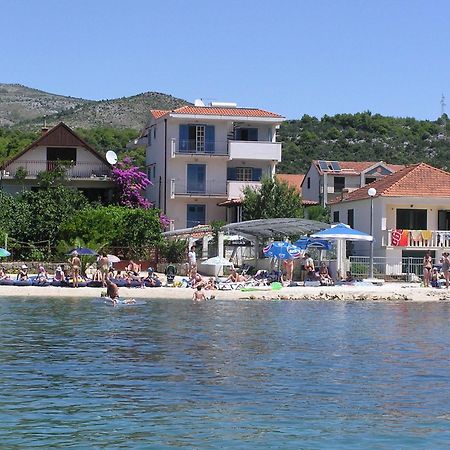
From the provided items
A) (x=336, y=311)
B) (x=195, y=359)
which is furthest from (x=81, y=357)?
(x=336, y=311)

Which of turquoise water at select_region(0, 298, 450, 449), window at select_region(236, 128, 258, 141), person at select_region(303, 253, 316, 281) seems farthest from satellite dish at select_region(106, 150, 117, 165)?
turquoise water at select_region(0, 298, 450, 449)

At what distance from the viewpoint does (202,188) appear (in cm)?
5909

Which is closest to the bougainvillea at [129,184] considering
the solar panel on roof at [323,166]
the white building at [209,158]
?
the white building at [209,158]

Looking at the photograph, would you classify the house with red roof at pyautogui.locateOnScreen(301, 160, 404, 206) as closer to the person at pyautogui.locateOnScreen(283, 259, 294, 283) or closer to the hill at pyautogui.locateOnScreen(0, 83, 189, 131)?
→ the person at pyautogui.locateOnScreen(283, 259, 294, 283)

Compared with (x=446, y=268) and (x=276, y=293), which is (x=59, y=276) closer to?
(x=276, y=293)

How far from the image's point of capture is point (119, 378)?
60.8ft

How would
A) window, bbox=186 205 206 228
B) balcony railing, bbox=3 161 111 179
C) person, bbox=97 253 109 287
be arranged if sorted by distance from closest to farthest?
person, bbox=97 253 109 287
balcony railing, bbox=3 161 111 179
window, bbox=186 205 206 228

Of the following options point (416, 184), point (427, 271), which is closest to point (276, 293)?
point (427, 271)

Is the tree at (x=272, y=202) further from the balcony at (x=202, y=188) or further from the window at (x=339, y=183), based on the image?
the window at (x=339, y=183)

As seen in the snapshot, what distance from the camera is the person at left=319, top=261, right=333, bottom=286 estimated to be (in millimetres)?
42031

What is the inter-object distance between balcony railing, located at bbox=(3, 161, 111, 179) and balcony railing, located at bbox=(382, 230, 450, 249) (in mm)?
19206

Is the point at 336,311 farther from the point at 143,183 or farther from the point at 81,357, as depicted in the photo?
the point at 143,183

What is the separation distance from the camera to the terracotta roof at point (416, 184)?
48906mm

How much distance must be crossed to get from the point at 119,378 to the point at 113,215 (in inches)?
1176
